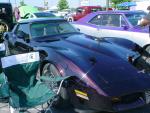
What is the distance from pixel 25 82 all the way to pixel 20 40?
2.71 meters

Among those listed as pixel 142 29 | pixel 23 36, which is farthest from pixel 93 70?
pixel 142 29

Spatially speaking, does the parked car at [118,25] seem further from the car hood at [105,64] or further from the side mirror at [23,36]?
the side mirror at [23,36]

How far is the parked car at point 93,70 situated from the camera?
5309mm

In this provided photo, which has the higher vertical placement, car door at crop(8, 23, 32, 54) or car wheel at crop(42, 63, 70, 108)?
car door at crop(8, 23, 32, 54)

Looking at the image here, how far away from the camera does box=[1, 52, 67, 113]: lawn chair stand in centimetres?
485

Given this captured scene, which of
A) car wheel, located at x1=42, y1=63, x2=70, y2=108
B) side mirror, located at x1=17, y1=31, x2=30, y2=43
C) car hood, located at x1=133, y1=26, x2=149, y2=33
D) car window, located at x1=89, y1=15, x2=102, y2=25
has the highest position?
side mirror, located at x1=17, y1=31, x2=30, y2=43

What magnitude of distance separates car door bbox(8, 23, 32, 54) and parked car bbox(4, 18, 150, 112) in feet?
0.08

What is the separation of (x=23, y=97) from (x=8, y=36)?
156 inches

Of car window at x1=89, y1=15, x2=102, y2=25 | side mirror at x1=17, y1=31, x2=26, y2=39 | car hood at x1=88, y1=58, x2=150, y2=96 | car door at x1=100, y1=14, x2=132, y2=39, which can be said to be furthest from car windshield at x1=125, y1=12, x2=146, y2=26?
car hood at x1=88, y1=58, x2=150, y2=96

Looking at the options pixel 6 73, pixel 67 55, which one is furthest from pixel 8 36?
pixel 6 73

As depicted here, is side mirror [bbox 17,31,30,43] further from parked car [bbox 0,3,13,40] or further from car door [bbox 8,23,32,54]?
parked car [bbox 0,3,13,40]

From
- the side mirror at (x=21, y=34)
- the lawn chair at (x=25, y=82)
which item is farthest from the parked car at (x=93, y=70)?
the lawn chair at (x=25, y=82)

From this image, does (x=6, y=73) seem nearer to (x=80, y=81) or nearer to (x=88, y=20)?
(x=80, y=81)

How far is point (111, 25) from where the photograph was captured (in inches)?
415
